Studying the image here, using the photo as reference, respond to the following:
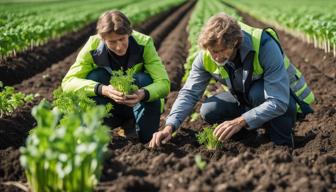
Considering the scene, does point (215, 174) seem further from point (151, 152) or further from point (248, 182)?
point (151, 152)

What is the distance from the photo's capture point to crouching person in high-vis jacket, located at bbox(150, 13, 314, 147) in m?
4.43

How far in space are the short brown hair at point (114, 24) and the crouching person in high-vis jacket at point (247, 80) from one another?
746 millimetres

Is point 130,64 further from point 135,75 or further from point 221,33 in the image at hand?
point 221,33

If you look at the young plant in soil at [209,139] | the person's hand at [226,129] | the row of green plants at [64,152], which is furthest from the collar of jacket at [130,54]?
the row of green plants at [64,152]

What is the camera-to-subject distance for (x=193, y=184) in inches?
132

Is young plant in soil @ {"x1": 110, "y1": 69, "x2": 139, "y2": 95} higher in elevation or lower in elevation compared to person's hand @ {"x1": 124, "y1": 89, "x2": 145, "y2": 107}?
higher

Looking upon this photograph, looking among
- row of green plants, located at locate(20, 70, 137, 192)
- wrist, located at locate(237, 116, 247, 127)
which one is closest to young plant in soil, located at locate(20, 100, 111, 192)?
row of green plants, located at locate(20, 70, 137, 192)

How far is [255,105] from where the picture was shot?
5121mm

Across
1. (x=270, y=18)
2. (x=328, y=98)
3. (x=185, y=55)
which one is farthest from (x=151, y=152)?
(x=270, y=18)

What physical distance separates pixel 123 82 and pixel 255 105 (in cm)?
128

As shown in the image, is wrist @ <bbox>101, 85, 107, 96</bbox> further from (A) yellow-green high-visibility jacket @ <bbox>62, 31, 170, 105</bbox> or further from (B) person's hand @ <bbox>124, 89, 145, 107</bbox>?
(B) person's hand @ <bbox>124, 89, 145, 107</bbox>

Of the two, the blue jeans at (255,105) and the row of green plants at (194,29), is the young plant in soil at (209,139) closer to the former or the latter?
the blue jeans at (255,105)

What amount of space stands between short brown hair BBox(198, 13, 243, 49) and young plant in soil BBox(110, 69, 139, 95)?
80cm

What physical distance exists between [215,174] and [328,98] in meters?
4.31
